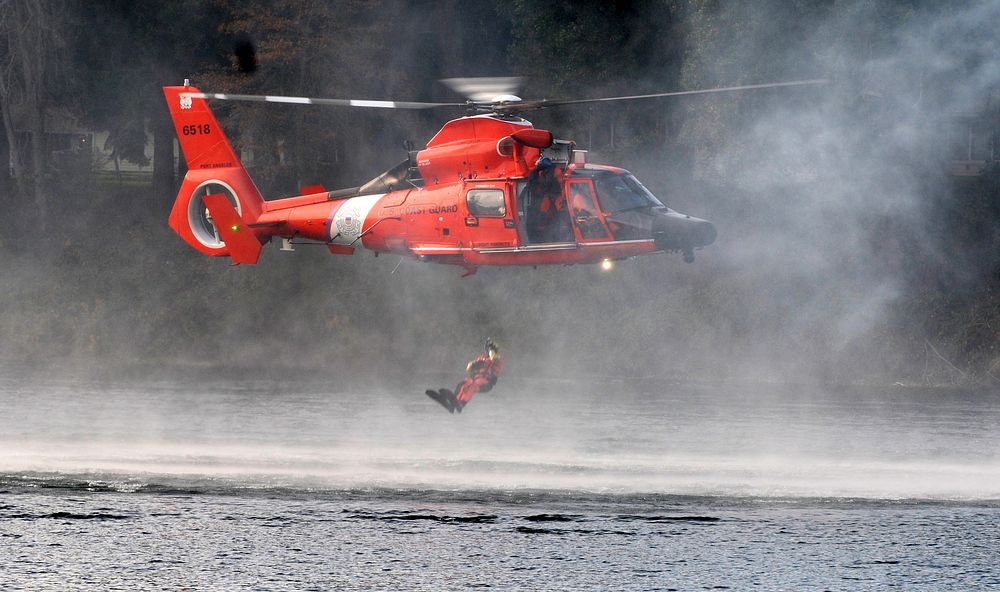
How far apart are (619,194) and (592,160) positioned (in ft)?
76.2

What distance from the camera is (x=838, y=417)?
39.9 meters

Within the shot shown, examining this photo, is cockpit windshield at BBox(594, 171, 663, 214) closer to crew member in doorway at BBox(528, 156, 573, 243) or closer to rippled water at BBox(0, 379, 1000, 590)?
crew member in doorway at BBox(528, 156, 573, 243)

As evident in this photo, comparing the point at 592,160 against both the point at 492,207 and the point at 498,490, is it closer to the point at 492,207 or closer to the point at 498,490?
the point at 498,490

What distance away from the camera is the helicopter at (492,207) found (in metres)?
25.5

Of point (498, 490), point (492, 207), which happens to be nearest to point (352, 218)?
point (492, 207)

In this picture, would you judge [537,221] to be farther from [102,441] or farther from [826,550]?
[102,441]

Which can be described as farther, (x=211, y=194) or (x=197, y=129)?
(x=197, y=129)

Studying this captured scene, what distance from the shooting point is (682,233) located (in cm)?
2494

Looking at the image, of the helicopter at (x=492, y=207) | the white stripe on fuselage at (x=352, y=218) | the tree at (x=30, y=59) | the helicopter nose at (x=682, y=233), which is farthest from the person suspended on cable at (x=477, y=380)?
the tree at (x=30, y=59)

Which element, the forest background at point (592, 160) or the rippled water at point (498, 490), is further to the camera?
the forest background at point (592, 160)

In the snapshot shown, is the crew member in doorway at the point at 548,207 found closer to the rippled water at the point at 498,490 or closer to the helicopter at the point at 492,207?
the helicopter at the point at 492,207

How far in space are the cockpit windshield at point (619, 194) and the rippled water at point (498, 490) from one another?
683cm

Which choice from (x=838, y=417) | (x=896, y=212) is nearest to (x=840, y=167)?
(x=896, y=212)

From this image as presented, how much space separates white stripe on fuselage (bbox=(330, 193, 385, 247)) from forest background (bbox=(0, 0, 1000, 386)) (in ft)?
56.4
